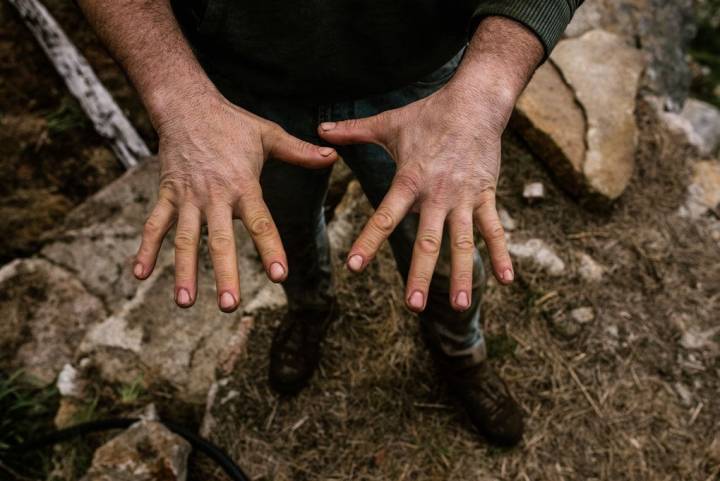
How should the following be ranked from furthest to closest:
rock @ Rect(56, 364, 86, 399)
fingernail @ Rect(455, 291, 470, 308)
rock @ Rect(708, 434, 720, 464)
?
1. rock @ Rect(56, 364, 86, 399)
2. rock @ Rect(708, 434, 720, 464)
3. fingernail @ Rect(455, 291, 470, 308)

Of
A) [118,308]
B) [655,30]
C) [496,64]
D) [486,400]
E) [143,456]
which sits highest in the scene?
[496,64]

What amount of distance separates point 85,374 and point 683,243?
303 centimetres

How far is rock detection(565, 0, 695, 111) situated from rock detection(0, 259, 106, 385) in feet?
10.9

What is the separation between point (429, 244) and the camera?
99 centimetres

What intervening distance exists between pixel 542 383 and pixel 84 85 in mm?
3302

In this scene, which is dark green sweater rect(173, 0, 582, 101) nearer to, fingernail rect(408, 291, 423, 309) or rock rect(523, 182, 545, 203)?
fingernail rect(408, 291, 423, 309)

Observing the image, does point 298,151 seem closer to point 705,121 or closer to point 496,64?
point 496,64

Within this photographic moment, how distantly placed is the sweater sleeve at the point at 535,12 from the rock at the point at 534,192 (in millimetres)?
1657

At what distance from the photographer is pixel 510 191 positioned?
2.76 meters

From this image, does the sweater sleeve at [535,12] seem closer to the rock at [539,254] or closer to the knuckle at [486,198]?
the knuckle at [486,198]

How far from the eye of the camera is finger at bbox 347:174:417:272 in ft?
3.33

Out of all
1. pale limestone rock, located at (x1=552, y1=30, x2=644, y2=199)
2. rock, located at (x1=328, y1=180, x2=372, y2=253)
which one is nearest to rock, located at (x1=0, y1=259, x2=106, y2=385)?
rock, located at (x1=328, y1=180, x2=372, y2=253)

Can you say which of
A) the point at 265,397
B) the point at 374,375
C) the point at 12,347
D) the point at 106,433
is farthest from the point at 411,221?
the point at 12,347

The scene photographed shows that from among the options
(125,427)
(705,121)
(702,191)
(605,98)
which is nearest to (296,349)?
(125,427)
